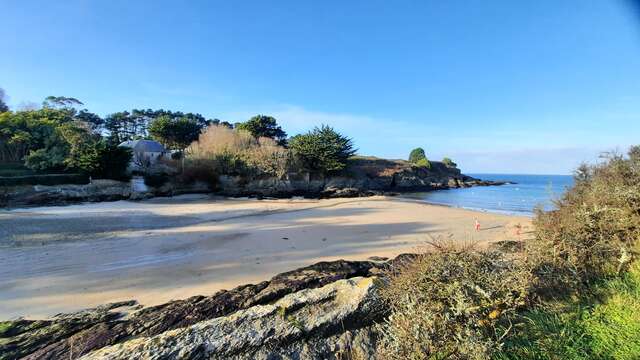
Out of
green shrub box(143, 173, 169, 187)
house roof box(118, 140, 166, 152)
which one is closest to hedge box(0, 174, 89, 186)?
green shrub box(143, 173, 169, 187)

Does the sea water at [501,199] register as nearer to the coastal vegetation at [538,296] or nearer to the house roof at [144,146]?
the coastal vegetation at [538,296]

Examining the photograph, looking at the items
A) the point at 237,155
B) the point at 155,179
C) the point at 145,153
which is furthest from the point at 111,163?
the point at 145,153

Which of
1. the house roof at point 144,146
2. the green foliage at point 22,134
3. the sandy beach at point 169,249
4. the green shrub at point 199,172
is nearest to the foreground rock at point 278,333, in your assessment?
the sandy beach at point 169,249

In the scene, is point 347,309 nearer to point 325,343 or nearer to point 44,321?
point 325,343

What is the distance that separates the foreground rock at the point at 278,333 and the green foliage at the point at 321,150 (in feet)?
109

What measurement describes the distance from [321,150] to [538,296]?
3483 centimetres

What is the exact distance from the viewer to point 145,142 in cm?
4234

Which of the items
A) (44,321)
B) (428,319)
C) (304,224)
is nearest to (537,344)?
(428,319)

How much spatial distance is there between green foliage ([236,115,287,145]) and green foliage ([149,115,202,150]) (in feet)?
24.5

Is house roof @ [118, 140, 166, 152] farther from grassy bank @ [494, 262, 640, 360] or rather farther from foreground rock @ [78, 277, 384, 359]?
grassy bank @ [494, 262, 640, 360]

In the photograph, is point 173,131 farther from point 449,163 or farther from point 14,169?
point 449,163

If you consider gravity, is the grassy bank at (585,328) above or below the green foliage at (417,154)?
below

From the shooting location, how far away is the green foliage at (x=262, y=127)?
157 feet

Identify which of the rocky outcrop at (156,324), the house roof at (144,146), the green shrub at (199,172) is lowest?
the rocky outcrop at (156,324)
